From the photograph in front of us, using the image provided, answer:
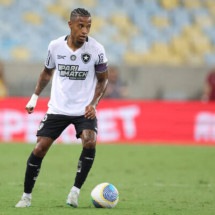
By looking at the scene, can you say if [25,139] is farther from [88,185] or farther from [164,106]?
[88,185]

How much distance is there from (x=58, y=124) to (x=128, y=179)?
377 cm

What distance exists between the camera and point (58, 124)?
29.0 ft

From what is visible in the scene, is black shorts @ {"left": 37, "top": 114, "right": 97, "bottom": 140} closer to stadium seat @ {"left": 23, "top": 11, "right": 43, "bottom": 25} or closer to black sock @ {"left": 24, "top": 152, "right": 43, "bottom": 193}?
black sock @ {"left": 24, "top": 152, "right": 43, "bottom": 193}

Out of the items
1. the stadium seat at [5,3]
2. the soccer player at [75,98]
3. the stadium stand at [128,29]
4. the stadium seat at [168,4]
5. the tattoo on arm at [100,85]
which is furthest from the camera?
the stadium seat at [168,4]

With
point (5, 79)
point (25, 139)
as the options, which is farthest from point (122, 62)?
point (25, 139)

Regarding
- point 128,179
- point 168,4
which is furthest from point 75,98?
point 168,4

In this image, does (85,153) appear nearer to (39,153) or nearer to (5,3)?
(39,153)

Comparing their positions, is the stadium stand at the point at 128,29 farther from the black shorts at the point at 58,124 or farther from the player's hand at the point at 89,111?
the player's hand at the point at 89,111

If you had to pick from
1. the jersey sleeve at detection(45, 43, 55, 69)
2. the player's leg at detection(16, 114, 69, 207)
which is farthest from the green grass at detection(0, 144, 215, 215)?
the jersey sleeve at detection(45, 43, 55, 69)

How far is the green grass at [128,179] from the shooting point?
28.8ft

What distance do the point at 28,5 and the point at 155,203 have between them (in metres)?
15.7

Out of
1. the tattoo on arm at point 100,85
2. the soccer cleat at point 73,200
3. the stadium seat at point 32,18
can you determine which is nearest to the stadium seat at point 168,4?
Result: the stadium seat at point 32,18

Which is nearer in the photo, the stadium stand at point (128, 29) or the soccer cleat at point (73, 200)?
the soccer cleat at point (73, 200)

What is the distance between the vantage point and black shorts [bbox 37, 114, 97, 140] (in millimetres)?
8797
